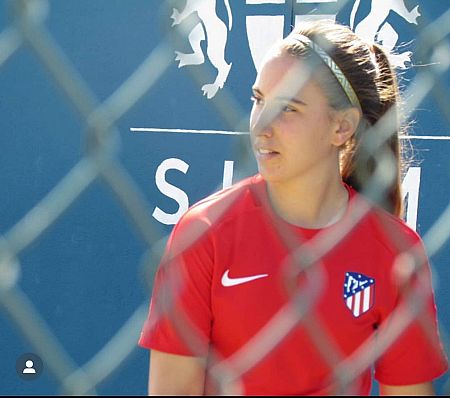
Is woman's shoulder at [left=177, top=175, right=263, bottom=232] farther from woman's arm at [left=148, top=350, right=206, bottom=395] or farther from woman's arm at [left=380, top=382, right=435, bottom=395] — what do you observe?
woman's arm at [left=380, top=382, right=435, bottom=395]

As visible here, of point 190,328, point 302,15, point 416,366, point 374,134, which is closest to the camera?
point 190,328

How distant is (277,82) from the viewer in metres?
2.15

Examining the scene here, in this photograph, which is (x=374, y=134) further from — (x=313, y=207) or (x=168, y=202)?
(x=168, y=202)

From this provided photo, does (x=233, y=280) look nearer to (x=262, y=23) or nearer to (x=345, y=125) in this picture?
(x=345, y=125)

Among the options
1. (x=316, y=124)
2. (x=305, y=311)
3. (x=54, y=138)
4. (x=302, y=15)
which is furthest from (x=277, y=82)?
(x=54, y=138)

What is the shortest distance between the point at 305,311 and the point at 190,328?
0.23m

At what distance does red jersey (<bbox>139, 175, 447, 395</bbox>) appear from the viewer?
2047mm

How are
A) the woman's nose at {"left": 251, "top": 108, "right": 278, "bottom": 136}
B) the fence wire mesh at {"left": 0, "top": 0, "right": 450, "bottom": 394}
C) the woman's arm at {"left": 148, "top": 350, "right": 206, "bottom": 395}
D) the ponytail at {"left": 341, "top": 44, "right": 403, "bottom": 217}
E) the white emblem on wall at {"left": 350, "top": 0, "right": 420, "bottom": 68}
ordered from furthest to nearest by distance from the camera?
the white emblem on wall at {"left": 350, "top": 0, "right": 420, "bottom": 68}
the ponytail at {"left": 341, "top": 44, "right": 403, "bottom": 217}
the woman's nose at {"left": 251, "top": 108, "right": 278, "bottom": 136}
the woman's arm at {"left": 148, "top": 350, "right": 206, "bottom": 395}
the fence wire mesh at {"left": 0, "top": 0, "right": 450, "bottom": 394}

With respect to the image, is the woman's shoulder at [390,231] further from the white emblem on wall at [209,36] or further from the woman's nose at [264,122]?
the white emblem on wall at [209,36]

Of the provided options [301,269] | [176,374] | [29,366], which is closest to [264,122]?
[301,269]

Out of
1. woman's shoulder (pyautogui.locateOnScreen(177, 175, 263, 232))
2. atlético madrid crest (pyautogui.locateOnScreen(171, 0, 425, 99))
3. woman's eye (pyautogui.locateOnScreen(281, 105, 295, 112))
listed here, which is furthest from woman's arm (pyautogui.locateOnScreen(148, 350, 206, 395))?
atlético madrid crest (pyautogui.locateOnScreen(171, 0, 425, 99))

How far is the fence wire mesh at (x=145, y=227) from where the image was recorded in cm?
137

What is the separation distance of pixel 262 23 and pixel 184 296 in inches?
64.0

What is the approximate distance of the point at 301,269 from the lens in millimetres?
2113
